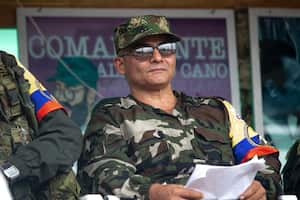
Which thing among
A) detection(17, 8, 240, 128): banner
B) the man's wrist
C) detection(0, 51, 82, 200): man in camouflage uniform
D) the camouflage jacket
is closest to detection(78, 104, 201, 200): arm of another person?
the camouflage jacket

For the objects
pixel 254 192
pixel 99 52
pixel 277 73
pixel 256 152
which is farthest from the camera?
pixel 277 73

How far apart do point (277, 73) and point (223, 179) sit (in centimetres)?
244

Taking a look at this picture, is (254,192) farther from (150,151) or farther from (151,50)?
(151,50)

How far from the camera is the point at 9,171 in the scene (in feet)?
11.4

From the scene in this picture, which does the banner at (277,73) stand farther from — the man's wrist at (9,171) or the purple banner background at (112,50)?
the man's wrist at (9,171)

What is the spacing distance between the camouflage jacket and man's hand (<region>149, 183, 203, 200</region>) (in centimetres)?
7

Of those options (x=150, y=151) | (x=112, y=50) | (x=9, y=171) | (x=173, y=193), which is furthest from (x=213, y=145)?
(x=112, y=50)

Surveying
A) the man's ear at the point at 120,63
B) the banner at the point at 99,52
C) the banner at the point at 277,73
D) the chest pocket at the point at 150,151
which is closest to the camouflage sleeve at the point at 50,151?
the chest pocket at the point at 150,151

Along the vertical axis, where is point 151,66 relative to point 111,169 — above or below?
above

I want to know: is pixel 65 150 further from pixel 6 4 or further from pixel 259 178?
pixel 6 4

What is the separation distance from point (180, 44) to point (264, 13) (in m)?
0.56

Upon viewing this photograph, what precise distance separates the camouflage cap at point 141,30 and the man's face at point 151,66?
3cm

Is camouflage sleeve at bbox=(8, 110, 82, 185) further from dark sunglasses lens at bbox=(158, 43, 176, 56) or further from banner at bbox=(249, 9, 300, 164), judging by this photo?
banner at bbox=(249, 9, 300, 164)

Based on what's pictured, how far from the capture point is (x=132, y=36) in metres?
4.18
